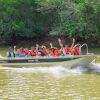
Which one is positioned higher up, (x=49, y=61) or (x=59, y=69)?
(x=49, y=61)

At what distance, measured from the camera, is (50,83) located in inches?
764

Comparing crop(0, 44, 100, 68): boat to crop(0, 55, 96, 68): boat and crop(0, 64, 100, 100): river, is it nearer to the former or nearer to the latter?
crop(0, 55, 96, 68): boat

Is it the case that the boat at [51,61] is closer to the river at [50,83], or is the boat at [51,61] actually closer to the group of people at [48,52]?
the river at [50,83]

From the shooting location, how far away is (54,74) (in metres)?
22.4

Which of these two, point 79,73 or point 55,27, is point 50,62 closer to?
point 79,73

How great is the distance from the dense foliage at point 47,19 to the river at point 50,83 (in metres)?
11.6

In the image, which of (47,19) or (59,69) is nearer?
(59,69)

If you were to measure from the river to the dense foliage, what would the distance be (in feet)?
38.1

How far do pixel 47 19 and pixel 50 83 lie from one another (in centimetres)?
2110

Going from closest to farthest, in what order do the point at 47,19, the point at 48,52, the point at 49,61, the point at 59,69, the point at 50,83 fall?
the point at 50,83
the point at 49,61
the point at 59,69
the point at 48,52
the point at 47,19

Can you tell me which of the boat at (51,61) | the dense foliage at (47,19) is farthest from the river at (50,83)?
the dense foliage at (47,19)

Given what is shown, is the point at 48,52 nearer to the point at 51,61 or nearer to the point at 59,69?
the point at 51,61

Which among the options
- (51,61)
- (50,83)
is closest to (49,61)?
A: (51,61)

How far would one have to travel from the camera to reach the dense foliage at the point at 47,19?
34844mm
